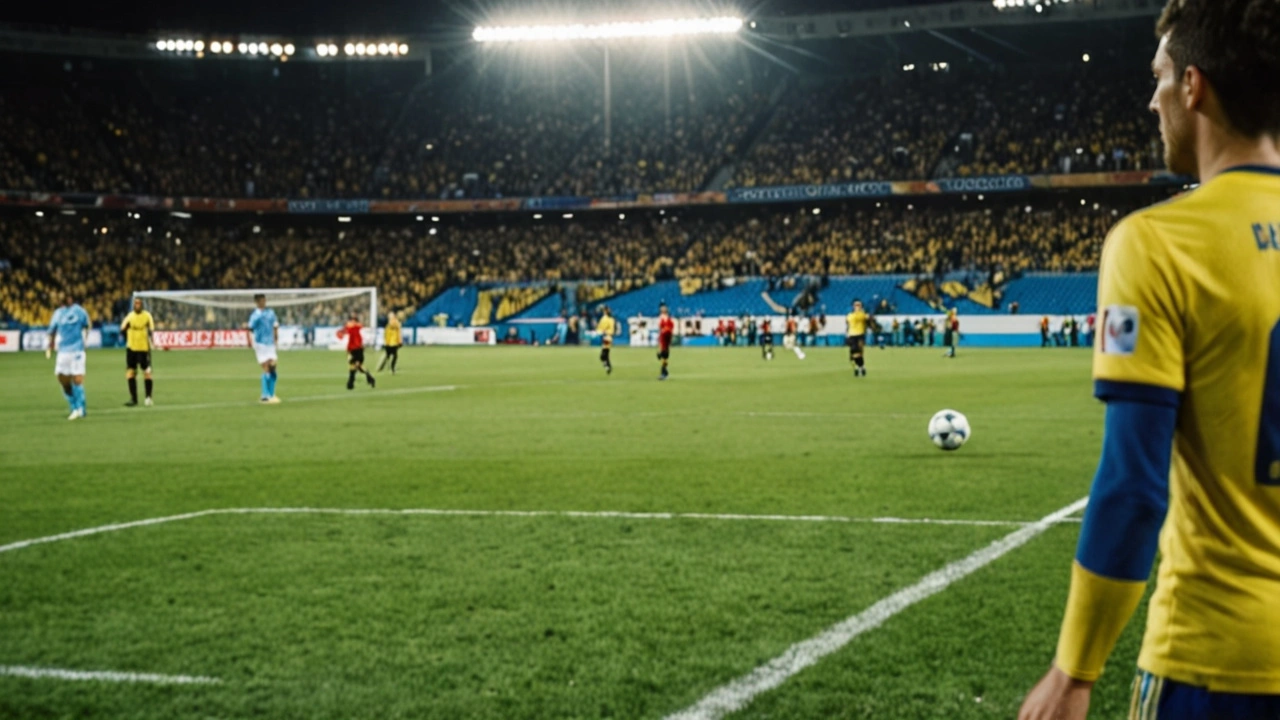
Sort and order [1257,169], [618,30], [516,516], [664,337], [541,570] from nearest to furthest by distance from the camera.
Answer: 1. [1257,169]
2. [541,570]
3. [516,516]
4. [664,337]
5. [618,30]

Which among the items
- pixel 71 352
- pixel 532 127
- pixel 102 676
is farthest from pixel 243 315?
pixel 102 676

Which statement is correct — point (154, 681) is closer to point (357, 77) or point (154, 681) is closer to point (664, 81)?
point (664, 81)

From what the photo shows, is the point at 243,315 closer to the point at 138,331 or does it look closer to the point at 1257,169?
the point at 138,331

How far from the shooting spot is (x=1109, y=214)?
61.8 m

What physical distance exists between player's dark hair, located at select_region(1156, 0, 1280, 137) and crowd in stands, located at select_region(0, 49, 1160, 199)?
62.1 meters

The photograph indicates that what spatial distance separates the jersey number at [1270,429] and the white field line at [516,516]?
22.4ft

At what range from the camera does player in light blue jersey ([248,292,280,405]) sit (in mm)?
22359

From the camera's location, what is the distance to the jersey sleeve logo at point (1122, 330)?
6.26ft

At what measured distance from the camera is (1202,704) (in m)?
1.95

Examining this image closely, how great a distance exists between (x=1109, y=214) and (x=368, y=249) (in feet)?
135

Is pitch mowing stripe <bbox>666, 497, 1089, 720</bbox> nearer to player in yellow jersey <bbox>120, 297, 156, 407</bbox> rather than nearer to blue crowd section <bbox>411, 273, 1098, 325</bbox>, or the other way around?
player in yellow jersey <bbox>120, 297, 156, 407</bbox>

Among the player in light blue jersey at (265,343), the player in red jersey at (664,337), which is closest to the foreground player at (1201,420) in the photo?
the player in light blue jersey at (265,343)

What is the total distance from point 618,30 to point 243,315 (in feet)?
79.3

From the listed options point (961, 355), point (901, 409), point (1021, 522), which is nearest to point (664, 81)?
point (961, 355)
